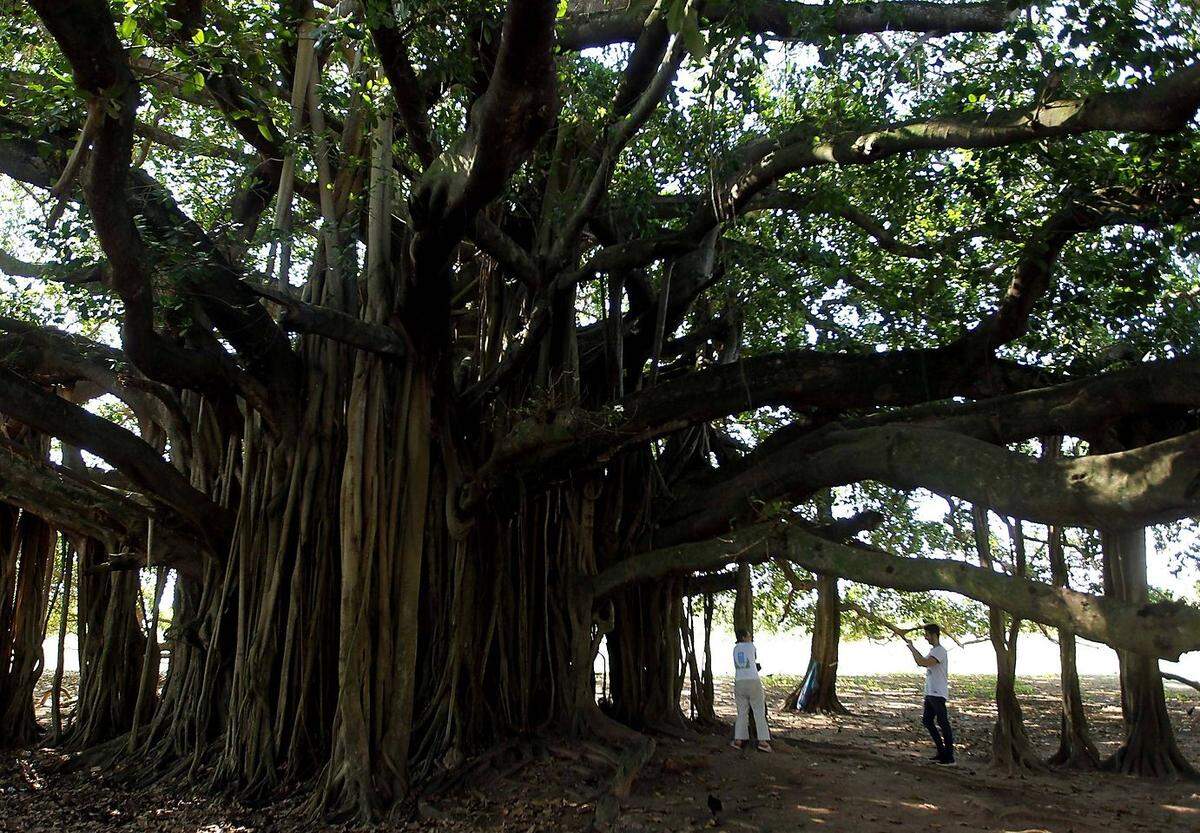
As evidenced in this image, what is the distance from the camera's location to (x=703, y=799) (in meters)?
5.15

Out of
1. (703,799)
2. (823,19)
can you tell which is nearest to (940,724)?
(703,799)

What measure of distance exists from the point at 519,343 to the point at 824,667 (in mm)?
6262

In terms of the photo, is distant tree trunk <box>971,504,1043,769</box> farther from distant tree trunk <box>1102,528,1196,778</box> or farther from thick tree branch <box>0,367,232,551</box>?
thick tree branch <box>0,367,232,551</box>

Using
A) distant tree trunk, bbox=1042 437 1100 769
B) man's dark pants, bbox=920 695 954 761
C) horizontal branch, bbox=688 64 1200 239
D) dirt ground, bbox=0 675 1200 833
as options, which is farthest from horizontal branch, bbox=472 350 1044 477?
man's dark pants, bbox=920 695 954 761

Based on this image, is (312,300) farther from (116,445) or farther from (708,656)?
(708,656)

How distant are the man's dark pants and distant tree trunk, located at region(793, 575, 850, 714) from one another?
3310 millimetres

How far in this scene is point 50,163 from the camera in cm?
525

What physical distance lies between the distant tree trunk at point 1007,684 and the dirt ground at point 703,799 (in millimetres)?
183

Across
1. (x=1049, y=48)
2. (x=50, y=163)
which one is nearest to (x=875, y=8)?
(x=1049, y=48)

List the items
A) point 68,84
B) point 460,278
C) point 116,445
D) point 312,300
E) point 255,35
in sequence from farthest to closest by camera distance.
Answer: point 460,278 < point 312,300 < point 116,445 < point 255,35 < point 68,84

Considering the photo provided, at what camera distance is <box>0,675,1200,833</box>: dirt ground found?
4.87 m

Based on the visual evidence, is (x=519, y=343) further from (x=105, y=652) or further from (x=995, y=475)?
(x=105, y=652)

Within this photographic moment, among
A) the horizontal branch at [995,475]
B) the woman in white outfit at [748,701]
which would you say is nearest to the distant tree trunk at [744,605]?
the woman in white outfit at [748,701]

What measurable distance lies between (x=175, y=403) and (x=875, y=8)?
5.24 m
